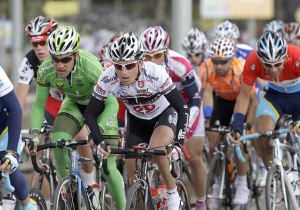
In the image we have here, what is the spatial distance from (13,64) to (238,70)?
1038cm

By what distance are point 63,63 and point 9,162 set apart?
2.00 meters

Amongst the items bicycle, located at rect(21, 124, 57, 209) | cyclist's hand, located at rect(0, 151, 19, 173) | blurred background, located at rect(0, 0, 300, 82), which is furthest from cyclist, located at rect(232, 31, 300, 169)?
blurred background, located at rect(0, 0, 300, 82)

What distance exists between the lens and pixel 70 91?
941cm

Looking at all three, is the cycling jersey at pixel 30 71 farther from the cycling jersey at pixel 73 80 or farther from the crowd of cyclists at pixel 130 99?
the cycling jersey at pixel 73 80

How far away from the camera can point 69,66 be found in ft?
29.7

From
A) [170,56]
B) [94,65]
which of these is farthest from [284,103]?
[94,65]

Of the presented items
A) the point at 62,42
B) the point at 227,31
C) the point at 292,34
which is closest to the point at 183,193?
the point at 62,42

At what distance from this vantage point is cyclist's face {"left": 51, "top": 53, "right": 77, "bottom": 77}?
29.2 ft

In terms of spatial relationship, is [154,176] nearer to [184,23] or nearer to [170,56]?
[170,56]

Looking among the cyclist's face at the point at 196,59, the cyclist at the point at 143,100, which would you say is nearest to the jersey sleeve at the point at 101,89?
the cyclist at the point at 143,100

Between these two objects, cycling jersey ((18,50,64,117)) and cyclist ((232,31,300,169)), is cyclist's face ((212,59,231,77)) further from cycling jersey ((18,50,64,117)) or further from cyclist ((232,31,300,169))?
cycling jersey ((18,50,64,117))

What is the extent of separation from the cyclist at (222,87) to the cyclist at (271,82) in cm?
62

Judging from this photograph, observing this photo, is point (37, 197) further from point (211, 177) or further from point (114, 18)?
point (114, 18)

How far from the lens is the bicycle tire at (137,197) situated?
324 inches
